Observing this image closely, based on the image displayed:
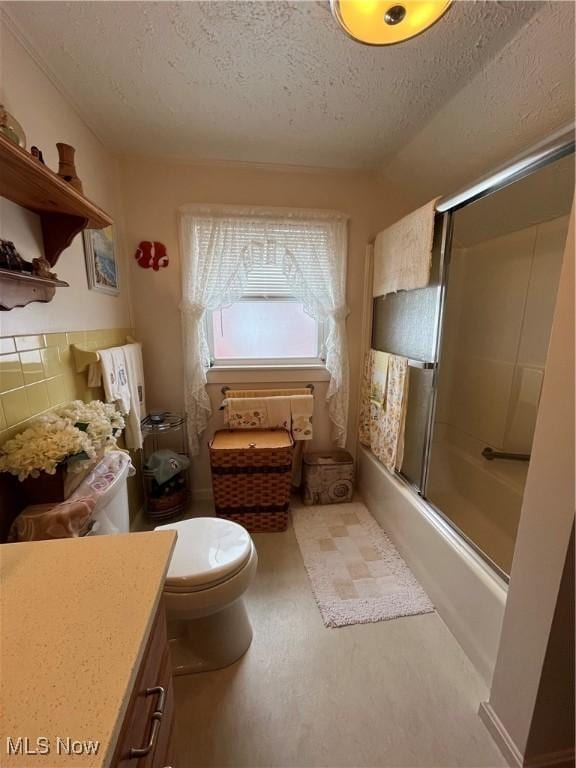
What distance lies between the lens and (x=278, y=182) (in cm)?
201

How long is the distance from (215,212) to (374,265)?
3.55ft

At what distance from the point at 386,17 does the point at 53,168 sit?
1.28m

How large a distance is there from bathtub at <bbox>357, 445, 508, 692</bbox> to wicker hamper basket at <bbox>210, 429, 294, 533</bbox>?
2.13ft

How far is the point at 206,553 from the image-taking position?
1.20 meters

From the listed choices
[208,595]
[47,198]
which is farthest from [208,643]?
[47,198]

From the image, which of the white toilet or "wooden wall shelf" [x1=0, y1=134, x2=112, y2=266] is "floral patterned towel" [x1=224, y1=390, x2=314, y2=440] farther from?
"wooden wall shelf" [x1=0, y1=134, x2=112, y2=266]

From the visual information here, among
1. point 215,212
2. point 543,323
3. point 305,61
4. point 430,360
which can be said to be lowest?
point 430,360

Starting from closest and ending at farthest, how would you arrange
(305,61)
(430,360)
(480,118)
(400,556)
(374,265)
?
(305,61), (480,118), (430,360), (400,556), (374,265)

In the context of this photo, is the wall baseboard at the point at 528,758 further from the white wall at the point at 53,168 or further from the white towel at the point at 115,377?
the white wall at the point at 53,168

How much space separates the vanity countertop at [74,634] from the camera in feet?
1.21

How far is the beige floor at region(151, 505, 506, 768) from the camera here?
97cm

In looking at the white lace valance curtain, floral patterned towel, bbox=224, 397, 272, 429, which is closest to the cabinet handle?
floral patterned towel, bbox=224, 397, 272, 429

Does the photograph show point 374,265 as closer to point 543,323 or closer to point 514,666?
point 543,323

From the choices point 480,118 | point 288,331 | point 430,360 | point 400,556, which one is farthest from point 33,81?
point 400,556
